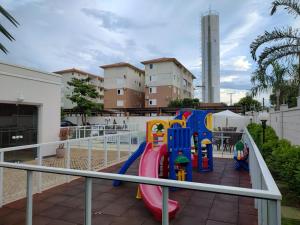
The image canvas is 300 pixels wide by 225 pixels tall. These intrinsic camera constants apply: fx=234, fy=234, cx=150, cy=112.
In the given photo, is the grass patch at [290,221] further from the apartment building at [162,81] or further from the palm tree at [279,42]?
the apartment building at [162,81]

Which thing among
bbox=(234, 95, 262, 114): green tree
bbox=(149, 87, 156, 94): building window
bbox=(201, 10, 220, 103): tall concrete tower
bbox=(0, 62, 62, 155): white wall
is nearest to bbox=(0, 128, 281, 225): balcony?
bbox=(0, 62, 62, 155): white wall

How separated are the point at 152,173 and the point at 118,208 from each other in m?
1.12

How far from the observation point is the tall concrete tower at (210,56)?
5478cm

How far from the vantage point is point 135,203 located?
4.44 m

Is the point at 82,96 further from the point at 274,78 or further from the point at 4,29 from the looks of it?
the point at 4,29

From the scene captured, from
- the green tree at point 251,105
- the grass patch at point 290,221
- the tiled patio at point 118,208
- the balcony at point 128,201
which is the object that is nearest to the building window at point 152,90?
the green tree at point 251,105

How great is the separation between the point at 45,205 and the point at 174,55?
3571cm

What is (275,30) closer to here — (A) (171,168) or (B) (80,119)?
(A) (171,168)

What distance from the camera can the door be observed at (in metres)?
9.53

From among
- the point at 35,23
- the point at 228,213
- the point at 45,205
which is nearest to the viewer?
the point at 45,205

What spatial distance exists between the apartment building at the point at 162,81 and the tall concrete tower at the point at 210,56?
18.4 meters

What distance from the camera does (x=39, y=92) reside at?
34.8 feet

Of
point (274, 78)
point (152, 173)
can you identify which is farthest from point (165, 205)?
point (274, 78)

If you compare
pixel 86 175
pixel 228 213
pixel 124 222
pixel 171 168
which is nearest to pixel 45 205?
pixel 124 222
